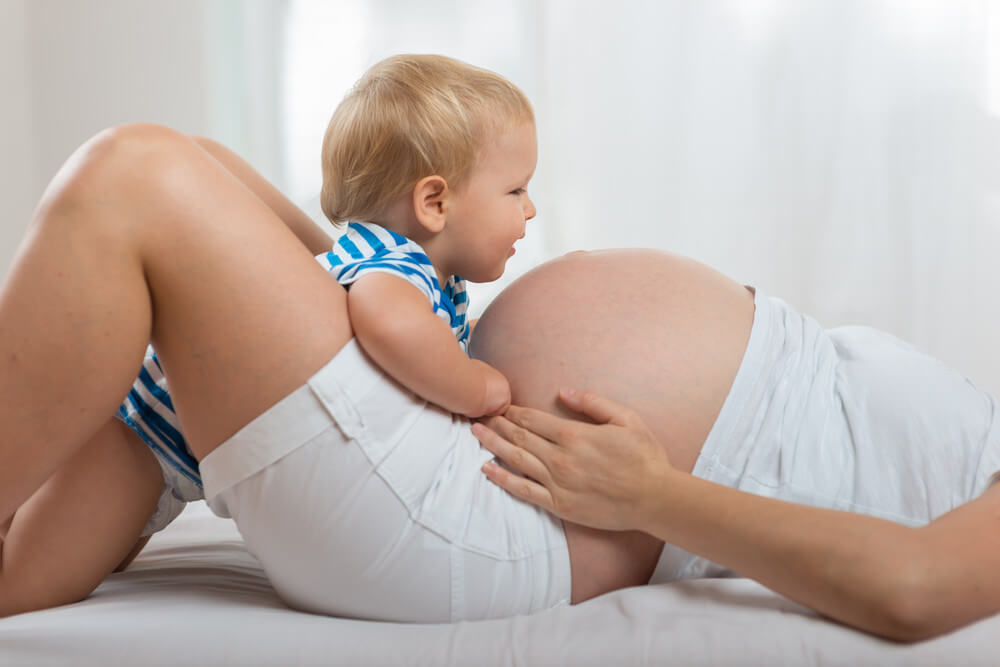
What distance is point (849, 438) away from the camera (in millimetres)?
1022

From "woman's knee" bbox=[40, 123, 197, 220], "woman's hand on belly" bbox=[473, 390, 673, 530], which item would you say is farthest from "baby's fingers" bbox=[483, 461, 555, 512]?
"woman's knee" bbox=[40, 123, 197, 220]

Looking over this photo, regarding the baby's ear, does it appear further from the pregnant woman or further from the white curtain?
the white curtain

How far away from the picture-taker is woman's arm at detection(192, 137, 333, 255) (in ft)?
4.27

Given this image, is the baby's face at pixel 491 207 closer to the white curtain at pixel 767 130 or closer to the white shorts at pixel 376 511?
the white shorts at pixel 376 511

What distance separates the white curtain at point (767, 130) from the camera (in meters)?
2.27

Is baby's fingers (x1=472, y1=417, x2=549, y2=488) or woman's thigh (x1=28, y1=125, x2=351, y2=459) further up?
woman's thigh (x1=28, y1=125, x2=351, y2=459)

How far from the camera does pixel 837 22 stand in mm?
2354

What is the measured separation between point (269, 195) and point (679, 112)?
1.51 m

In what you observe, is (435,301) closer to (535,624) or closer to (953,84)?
(535,624)

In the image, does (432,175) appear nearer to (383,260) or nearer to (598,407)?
(383,260)

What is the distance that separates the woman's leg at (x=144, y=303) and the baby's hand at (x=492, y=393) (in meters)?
0.18

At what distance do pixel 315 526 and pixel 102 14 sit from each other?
8.50ft

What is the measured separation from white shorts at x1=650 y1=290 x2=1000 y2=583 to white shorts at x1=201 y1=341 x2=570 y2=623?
0.20 metres

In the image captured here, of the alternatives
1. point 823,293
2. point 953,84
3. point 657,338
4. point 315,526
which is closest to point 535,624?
point 315,526
